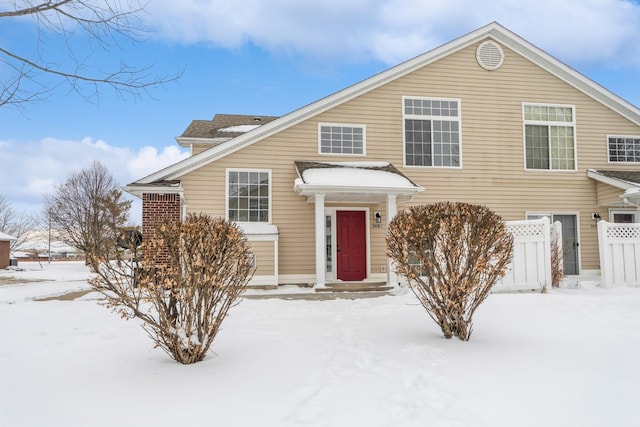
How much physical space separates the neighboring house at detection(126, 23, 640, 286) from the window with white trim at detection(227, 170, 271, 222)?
3 centimetres

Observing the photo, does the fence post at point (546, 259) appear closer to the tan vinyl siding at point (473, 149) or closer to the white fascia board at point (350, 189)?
the white fascia board at point (350, 189)

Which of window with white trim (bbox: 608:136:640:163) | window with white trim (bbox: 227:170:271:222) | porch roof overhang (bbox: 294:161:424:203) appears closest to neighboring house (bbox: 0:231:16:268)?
window with white trim (bbox: 227:170:271:222)

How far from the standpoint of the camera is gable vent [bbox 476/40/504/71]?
1223cm

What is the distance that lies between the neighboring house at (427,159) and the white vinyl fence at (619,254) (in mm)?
2381

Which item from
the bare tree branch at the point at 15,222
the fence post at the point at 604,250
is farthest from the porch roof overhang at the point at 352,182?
the bare tree branch at the point at 15,222

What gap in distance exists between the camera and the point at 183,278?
3.75 m

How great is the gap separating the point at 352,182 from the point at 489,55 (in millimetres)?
6168

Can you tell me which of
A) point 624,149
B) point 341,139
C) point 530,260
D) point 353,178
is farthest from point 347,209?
point 624,149

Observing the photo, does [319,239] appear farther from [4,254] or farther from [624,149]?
[4,254]

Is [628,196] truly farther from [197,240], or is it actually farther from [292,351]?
[197,240]

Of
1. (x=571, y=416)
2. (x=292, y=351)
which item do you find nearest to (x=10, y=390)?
(x=292, y=351)

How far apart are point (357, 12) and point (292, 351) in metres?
12.2

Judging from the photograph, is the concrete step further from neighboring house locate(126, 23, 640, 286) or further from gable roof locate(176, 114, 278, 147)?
gable roof locate(176, 114, 278, 147)

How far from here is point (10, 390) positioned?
11.1 ft
